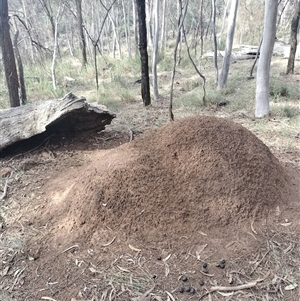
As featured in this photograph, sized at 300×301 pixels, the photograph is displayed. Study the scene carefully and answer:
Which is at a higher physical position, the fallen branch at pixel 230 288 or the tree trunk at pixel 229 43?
the tree trunk at pixel 229 43

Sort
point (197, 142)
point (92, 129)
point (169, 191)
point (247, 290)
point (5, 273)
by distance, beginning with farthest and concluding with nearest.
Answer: point (92, 129)
point (197, 142)
point (169, 191)
point (5, 273)
point (247, 290)

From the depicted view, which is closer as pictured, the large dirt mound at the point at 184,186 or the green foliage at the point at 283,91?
the large dirt mound at the point at 184,186

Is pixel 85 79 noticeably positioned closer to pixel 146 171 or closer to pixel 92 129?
pixel 92 129

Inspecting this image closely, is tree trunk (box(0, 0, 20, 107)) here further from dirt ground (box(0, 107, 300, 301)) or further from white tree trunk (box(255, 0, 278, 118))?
white tree trunk (box(255, 0, 278, 118))

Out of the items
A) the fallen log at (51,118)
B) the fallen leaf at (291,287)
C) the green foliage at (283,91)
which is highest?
the fallen log at (51,118)

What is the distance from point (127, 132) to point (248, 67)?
6.35 meters

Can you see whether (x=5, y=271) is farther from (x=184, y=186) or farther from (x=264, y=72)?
(x=264, y=72)

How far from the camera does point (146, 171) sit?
254 centimetres

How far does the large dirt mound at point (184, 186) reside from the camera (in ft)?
7.60

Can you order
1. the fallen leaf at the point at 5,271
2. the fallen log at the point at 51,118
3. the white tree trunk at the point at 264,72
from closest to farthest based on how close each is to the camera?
1. the fallen leaf at the point at 5,271
2. the fallen log at the point at 51,118
3. the white tree trunk at the point at 264,72

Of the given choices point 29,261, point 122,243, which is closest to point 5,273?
point 29,261

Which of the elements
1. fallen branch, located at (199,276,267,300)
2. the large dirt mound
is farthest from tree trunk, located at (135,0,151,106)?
fallen branch, located at (199,276,267,300)

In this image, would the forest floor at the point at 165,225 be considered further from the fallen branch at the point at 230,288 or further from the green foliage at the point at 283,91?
the green foliage at the point at 283,91

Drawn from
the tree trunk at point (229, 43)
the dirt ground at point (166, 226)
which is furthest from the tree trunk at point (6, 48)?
the tree trunk at point (229, 43)
